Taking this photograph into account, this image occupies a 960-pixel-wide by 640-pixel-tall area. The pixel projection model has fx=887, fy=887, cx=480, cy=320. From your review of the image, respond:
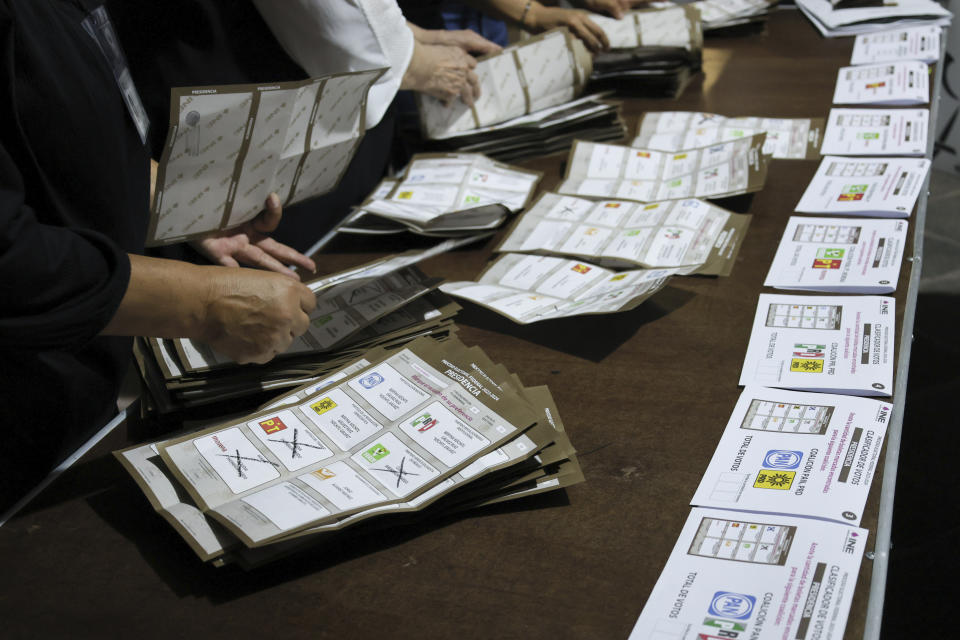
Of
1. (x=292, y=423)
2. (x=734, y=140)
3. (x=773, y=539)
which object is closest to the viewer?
(x=773, y=539)

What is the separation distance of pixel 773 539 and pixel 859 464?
15 centimetres

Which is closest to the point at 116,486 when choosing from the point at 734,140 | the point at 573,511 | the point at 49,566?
the point at 49,566

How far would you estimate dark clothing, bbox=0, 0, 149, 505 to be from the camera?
33.5 inches

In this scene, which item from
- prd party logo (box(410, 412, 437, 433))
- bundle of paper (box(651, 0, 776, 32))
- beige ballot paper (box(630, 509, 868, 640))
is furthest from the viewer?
bundle of paper (box(651, 0, 776, 32))

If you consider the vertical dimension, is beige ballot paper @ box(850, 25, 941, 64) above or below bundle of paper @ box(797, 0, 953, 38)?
below

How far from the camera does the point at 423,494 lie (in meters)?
0.89

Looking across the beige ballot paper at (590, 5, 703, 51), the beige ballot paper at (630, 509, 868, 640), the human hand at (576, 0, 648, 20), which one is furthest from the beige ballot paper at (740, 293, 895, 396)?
the human hand at (576, 0, 648, 20)

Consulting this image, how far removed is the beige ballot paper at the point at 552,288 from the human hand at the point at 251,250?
27cm

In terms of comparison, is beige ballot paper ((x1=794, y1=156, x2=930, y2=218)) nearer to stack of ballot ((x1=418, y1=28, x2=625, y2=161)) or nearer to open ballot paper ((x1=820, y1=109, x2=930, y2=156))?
open ballot paper ((x1=820, y1=109, x2=930, y2=156))

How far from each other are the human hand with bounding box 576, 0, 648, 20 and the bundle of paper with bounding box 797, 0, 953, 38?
58cm

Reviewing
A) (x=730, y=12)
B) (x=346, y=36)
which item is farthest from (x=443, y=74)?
(x=730, y=12)

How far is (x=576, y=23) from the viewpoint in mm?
2146

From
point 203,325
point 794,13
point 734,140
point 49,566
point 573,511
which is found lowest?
point 49,566

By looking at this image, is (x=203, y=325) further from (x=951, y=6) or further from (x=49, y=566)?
(x=951, y=6)
